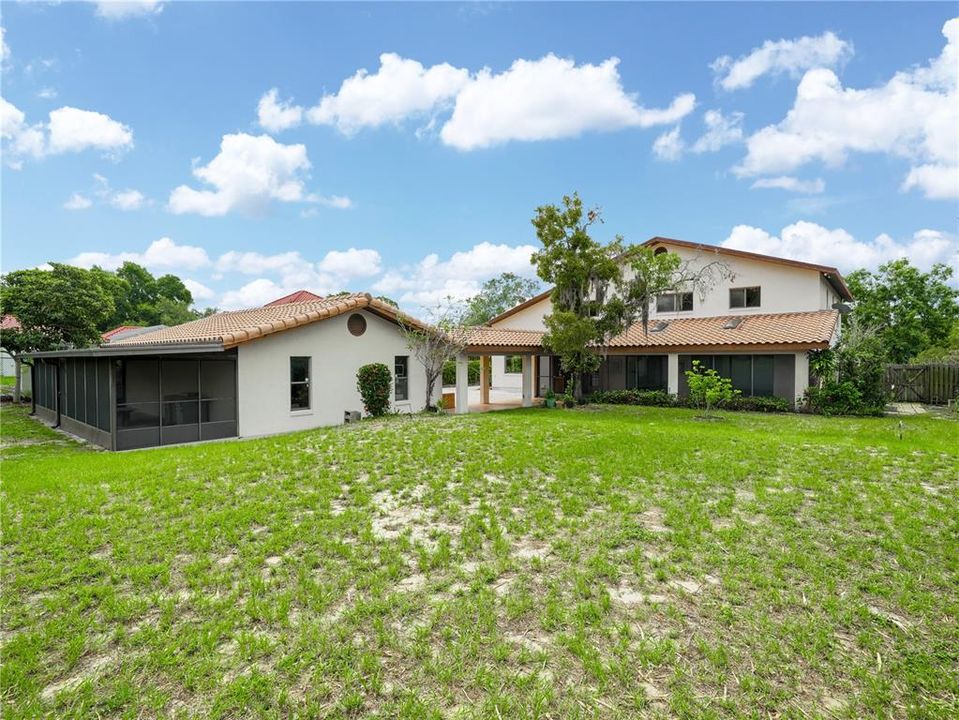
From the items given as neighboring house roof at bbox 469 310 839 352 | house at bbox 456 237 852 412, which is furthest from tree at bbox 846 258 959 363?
neighboring house roof at bbox 469 310 839 352

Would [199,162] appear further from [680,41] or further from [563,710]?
[563,710]

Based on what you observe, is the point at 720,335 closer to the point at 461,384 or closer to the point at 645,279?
the point at 645,279

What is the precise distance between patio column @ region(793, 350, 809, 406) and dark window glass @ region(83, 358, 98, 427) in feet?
72.7

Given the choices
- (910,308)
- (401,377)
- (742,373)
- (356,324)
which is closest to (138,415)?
(356,324)

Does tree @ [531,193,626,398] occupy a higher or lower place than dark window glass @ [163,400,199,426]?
higher

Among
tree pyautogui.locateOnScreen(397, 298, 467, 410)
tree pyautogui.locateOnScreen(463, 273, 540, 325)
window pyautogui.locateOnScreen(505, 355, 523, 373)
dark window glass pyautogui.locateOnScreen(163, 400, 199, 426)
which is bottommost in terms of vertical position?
dark window glass pyautogui.locateOnScreen(163, 400, 199, 426)

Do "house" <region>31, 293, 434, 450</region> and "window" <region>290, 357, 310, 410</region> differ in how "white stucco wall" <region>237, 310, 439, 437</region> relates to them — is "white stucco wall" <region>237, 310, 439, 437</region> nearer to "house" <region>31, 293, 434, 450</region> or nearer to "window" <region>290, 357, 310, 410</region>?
"house" <region>31, 293, 434, 450</region>

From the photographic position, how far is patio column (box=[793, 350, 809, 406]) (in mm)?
17953

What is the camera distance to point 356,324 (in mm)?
16062

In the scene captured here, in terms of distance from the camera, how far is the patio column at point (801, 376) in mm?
17953

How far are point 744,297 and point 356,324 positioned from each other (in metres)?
16.1

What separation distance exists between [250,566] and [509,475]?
14.1ft

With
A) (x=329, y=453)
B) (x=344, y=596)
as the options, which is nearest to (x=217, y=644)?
(x=344, y=596)

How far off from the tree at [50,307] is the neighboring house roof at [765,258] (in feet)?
85.7
